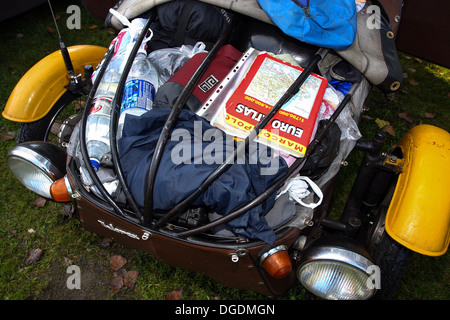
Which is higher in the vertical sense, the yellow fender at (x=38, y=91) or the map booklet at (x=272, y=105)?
the map booklet at (x=272, y=105)

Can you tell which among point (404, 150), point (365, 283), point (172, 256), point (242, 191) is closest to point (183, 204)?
point (242, 191)

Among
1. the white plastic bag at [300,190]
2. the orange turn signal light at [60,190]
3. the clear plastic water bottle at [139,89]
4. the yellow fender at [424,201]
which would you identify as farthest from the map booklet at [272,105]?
the orange turn signal light at [60,190]

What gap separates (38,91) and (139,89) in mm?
838

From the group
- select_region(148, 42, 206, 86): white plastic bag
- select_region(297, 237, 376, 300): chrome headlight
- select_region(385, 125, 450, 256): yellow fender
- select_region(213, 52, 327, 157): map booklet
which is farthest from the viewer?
select_region(148, 42, 206, 86): white plastic bag

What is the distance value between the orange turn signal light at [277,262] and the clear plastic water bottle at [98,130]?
1.01 m

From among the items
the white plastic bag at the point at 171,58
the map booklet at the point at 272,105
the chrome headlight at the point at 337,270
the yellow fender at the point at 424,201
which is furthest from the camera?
the white plastic bag at the point at 171,58

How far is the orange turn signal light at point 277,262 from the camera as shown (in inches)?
68.7

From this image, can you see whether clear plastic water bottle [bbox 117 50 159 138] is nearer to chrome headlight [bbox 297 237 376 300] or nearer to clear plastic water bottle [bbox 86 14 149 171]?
clear plastic water bottle [bbox 86 14 149 171]

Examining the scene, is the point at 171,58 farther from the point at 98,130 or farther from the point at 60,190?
the point at 60,190

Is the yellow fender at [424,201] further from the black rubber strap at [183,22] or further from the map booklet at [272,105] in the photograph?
the black rubber strap at [183,22]

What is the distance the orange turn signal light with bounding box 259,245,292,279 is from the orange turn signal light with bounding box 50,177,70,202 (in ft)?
3.66

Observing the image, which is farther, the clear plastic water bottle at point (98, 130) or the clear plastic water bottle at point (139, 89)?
the clear plastic water bottle at point (139, 89)

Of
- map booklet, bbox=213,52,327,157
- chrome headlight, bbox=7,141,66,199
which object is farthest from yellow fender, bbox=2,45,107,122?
map booklet, bbox=213,52,327,157

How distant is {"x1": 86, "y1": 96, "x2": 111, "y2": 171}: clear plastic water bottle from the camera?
2072mm
